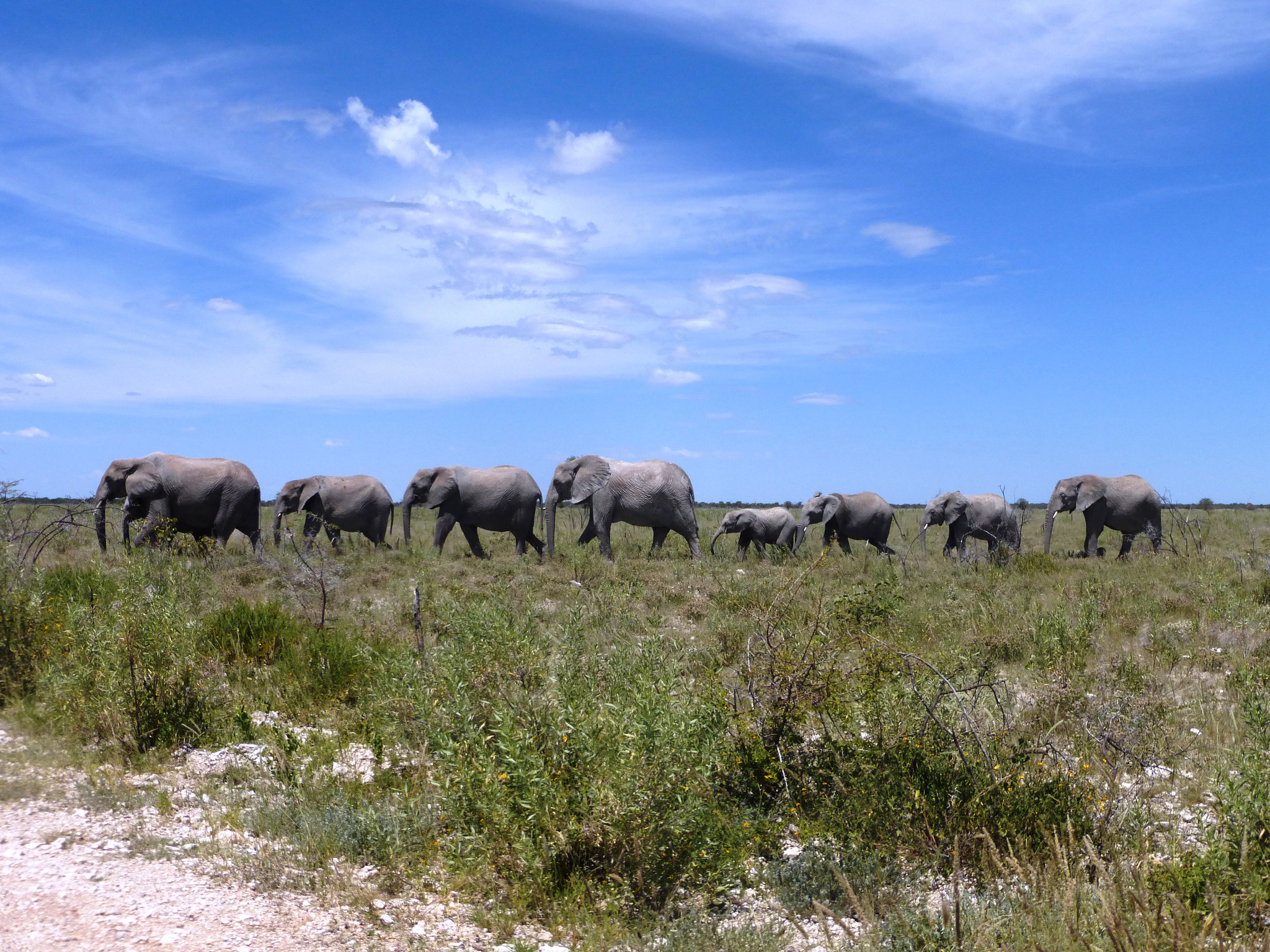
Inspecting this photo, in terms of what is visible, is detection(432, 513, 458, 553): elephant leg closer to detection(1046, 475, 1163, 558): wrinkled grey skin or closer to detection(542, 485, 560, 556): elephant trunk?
detection(542, 485, 560, 556): elephant trunk

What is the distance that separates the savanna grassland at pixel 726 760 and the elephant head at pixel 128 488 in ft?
26.3

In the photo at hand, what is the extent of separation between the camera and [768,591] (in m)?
12.9

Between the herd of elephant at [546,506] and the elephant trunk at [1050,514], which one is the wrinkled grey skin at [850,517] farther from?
the elephant trunk at [1050,514]

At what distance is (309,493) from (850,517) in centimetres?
1369

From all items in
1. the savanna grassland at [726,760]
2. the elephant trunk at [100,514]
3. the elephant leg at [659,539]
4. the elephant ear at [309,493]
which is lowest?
the savanna grassland at [726,760]

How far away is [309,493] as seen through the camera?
898 inches

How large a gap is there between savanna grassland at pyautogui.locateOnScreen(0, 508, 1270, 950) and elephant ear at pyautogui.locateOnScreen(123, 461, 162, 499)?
7977 millimetres

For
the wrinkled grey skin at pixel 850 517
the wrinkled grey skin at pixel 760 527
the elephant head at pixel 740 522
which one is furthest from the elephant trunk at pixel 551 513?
the wrinkled grey skin at pixel 850 517

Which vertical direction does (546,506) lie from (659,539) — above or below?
above

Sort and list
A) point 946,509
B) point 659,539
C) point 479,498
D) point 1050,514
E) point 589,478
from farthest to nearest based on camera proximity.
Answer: point 946,509, point 1050,514, point 659,539, point 479,498, point 589,478

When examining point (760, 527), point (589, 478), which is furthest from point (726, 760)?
point (760, 527)

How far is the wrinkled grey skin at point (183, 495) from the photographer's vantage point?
17.5m

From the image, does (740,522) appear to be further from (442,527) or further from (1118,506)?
(1118,506)

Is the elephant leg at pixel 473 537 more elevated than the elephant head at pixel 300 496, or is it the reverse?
the elephant head at pixel 300 496
